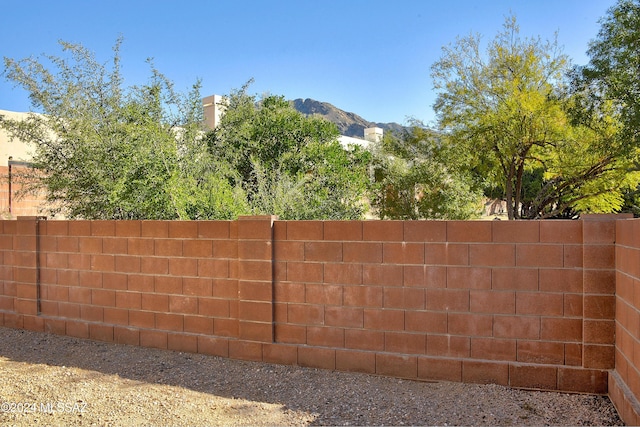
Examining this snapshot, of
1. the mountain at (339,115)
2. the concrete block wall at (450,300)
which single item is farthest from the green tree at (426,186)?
the mountain at (339,115)

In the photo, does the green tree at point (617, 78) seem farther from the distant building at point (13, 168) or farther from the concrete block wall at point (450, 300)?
the concrete block wall at point (450, 300)

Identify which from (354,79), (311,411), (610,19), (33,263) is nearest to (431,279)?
(311,411)

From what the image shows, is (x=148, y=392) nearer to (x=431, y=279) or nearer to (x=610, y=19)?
(x=431, y=279)

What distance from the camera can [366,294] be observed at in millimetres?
5262

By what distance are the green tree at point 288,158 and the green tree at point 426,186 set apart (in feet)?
11.3

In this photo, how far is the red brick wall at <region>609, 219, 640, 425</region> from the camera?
12.4ft

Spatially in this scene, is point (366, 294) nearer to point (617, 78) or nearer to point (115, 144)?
point (115, 144)

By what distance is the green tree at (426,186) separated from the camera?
1625cm

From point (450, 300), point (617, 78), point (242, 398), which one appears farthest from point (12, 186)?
point (617, 78)

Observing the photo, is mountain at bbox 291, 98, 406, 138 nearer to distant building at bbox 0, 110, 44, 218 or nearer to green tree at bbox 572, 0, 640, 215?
distant building at bbox 0, 110, 44, 218

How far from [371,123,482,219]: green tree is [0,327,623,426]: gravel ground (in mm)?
10023

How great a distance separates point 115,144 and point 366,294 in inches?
187

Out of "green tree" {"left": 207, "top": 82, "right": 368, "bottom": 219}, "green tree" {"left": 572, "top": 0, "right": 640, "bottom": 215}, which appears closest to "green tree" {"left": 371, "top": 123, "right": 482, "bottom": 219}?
"green tree" {"left": 207, "top": 82, "right": 368, "bottom": 219}

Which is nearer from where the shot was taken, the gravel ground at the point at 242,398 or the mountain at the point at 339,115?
the gravel ground at the point at 242,398
